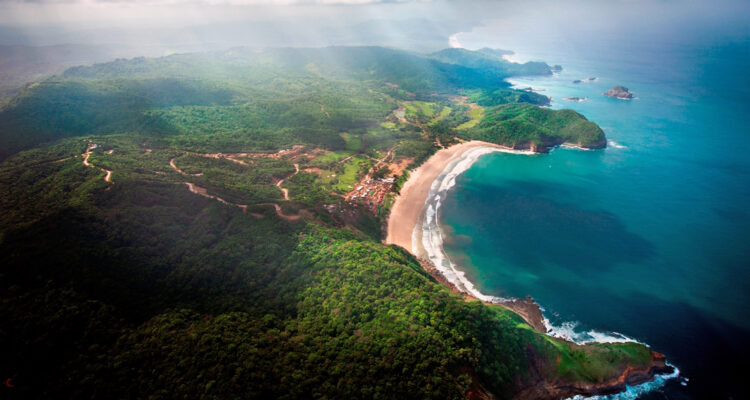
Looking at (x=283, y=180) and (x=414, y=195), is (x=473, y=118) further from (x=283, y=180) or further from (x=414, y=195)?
(x=283, y=180)

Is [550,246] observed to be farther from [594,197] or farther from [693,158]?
[693,158]

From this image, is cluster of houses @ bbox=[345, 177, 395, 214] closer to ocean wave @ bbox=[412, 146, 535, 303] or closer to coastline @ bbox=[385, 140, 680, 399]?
coastline @ bbox=[385, 140, 680, 399]

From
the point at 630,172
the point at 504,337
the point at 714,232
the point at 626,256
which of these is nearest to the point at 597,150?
the point at 630,172

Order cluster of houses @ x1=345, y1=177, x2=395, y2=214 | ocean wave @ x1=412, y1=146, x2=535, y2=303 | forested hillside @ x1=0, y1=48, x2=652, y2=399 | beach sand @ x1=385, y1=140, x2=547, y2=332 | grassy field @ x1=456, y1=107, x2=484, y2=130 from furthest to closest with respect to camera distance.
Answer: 1. grassy field @ x1=456, y1=107, x2=484, y2=130
2. cluster of houses @ x1=345, y1=177, x2=395, y2=214
3. ocean wave @ x1=412, y1=146, x2=535, y2=303
4. beach sand @ x1=385, y1=140, x2=547, y2=332
5. forested hillside @ x1=0, y1=48, x2=652, y2=399

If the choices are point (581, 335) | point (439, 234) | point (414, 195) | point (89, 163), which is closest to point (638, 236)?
point (581, 335)

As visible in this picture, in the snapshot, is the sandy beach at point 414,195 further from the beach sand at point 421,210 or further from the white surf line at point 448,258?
the white surf line at point 448,258

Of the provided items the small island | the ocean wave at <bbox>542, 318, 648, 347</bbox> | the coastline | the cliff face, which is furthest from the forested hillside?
the small island
